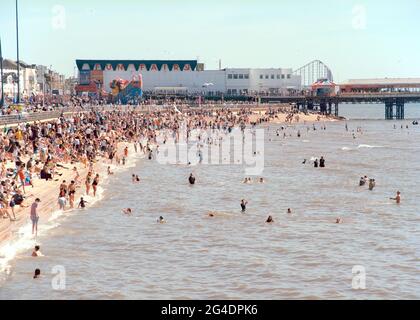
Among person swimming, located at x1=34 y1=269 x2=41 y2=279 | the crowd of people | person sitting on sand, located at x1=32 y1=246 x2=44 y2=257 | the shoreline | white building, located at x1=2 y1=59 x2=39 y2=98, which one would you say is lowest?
person swimming, located at x1=34 y1=269 x2=41 y2=279

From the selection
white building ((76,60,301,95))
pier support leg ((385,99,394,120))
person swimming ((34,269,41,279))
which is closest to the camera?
person swimming ((34,269,41,279))

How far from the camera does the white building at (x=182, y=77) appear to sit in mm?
132625

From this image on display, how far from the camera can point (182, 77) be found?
13588cm

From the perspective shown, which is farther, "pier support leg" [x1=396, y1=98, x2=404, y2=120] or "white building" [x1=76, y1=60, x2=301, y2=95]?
"pier support leg" [x1=396, y1=98, x2=404, y2=120]

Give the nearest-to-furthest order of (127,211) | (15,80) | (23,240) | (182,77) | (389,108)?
(23,240) → (127,211) → (15,80) → (182,77) → (389,108)

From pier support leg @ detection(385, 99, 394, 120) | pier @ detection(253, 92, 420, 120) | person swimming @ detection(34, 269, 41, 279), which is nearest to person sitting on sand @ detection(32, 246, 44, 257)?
person swimming @ detection(34, 269, 41, 279)

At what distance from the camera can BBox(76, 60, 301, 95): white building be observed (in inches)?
5221

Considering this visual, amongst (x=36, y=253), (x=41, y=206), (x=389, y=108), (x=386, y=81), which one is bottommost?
(x=36, y=253)

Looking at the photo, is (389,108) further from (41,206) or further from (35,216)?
(35,216)

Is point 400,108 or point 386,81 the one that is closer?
point 400,108

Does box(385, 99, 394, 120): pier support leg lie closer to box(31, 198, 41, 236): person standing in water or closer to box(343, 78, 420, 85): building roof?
box(343, 78, 420, 85): building roof

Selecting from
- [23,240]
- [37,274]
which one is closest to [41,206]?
[23,240]

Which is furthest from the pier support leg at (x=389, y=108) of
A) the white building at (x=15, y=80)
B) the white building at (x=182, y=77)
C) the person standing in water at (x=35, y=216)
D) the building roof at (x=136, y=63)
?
the person standing in water at (x=35, y=216)

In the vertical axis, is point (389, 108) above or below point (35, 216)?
above
